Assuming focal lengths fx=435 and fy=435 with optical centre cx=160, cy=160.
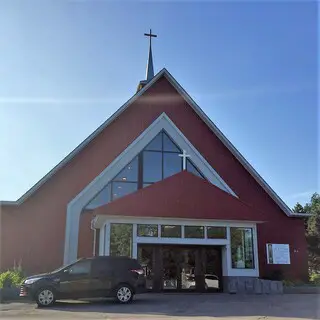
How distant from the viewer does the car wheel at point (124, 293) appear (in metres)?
14.3

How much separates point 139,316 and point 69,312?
2282 mm

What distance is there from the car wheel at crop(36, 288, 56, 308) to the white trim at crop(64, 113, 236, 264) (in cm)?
721

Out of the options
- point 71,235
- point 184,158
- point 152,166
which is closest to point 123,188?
point 152,166

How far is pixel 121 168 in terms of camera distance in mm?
22703

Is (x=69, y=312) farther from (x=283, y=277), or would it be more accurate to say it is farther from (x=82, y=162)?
(x=283, y=277)

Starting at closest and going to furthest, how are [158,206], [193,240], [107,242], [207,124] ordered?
[107,242]
[158,206]
[193,240]
[207,124]

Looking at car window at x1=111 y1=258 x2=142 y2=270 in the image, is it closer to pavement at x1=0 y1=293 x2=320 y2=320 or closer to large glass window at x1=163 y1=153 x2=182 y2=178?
pavement at x1=0 y1=293 x2=320 y2=320

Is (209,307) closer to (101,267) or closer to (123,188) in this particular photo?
(101,267)

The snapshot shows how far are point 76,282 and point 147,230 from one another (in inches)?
199

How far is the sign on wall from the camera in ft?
77.0

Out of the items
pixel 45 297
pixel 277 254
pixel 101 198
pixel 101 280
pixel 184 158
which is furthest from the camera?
pixel 277 254

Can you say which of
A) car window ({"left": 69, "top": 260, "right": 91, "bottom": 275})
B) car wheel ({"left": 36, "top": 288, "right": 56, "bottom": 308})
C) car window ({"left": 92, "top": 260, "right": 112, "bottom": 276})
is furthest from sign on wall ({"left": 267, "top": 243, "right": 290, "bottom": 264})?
car wheel ({"left": 36, "top": 288, "right": 56, "bottom": 308})

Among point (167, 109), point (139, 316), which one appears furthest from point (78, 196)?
point (139, 316)

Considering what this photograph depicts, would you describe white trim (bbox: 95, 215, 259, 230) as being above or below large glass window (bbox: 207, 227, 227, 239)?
above
